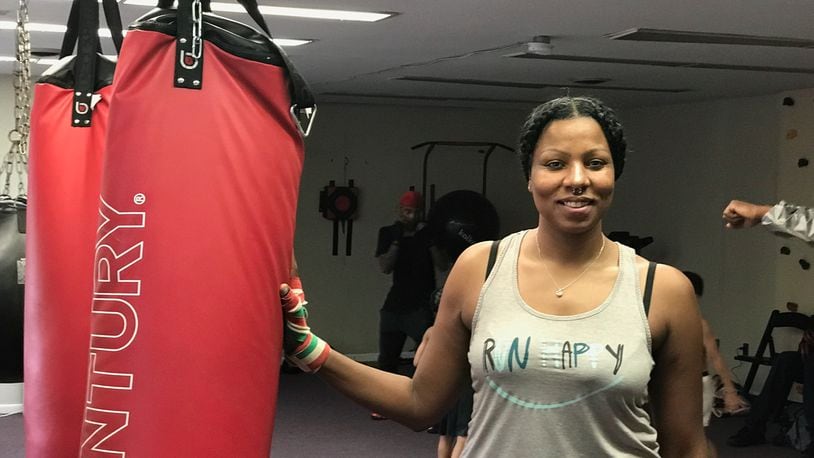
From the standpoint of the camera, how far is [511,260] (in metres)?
1.81

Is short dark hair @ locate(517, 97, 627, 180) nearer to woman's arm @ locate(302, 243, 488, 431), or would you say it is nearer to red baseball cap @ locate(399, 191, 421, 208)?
woman's arm @ locate(302, 243, 488, 431)

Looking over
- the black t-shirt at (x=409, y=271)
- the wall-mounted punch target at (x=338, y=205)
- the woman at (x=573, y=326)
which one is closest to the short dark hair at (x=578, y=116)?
the woman at (x=573, y=326)

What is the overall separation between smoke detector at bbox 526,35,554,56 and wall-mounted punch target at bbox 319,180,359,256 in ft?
14.5

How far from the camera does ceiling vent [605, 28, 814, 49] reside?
16.8ft

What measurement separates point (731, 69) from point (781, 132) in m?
1.65

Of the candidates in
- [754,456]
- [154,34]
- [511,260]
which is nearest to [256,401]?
[511,260]

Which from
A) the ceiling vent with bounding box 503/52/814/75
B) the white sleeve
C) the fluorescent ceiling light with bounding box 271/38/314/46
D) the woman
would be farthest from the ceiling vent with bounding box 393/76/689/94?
the woman

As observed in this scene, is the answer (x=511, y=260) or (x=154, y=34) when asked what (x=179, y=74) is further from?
(x=511, y=260)

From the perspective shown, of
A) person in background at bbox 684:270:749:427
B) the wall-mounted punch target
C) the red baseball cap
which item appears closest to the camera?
person in background at bbox 684:270:749:427

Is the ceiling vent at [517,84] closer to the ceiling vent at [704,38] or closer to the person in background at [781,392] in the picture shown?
the person in background at [781,392]

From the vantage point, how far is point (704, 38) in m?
5.27

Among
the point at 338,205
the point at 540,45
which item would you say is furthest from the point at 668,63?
the point at 338,205

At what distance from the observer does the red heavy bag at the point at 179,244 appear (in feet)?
5.57

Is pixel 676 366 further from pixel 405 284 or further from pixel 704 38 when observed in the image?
pixel 405 284
